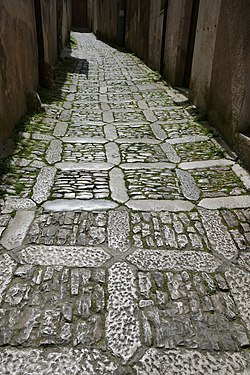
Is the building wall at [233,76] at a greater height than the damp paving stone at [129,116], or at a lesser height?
greater

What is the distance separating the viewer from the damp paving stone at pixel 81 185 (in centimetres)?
287

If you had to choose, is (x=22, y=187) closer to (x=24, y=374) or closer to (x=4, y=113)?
(x=4, y=113)

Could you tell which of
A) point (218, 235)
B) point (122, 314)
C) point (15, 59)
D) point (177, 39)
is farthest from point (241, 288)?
point (177, 39)

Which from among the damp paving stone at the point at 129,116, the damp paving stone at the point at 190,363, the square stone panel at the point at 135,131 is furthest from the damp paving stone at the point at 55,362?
the damp paving stone at the point at 129,116

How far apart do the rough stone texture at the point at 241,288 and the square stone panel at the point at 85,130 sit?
2.79 m

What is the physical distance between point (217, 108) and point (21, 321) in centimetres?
372

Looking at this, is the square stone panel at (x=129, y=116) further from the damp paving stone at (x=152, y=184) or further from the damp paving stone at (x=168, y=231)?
the damp paving stone at (x=168, y=231)

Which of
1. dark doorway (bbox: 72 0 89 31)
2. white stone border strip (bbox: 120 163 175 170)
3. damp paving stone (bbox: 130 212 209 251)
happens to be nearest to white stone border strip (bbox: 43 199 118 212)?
damp paving stone (bbox: 130 212 209 251)

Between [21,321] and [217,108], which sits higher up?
[217,108]

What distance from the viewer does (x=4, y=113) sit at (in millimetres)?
3635

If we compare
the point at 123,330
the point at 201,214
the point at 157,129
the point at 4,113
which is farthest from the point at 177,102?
the point at 123,330

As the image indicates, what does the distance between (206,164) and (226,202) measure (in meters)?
0.83

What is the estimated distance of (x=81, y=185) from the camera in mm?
3037

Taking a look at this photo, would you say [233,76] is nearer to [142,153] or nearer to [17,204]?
[142,153]
